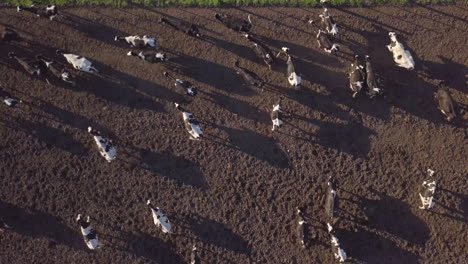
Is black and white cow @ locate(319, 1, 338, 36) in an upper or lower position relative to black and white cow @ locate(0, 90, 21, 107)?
upper

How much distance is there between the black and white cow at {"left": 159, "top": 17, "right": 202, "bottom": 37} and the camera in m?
16.8

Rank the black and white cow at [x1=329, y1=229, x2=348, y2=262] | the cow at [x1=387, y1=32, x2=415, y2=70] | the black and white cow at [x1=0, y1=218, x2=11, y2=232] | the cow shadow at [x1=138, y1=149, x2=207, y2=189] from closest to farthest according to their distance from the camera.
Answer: the black and white cow at [x1=329, y1=229, x2=348, y2=262] → the black and white cow at [x1=0, y1=218, x2=11, y2=232] → the cow at [x1=387, y1=32, x2=415, y2=70] → the cow shadow at [x1=138, y1=149, x2=207, y2=189]

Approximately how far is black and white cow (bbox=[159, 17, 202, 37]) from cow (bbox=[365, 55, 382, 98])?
21.2 ft

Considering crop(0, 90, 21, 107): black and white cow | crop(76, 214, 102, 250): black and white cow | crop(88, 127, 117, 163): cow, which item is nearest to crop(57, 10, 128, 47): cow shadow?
crop(0, 90, 21, 107): black and white cow

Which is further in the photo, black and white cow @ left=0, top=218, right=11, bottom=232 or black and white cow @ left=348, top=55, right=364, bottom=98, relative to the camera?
black and white cow @ left=348, top=55, right=364, bottom=98

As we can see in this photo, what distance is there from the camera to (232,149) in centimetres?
1680

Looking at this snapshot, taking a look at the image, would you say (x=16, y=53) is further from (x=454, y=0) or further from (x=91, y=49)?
(x=454, y=0)

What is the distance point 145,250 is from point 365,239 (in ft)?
26.7

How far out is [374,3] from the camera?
56.7ft

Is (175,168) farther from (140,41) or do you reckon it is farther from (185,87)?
(140,41)

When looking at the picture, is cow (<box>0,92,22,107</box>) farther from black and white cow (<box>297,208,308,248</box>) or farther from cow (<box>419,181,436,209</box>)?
cow (<box>419,181,436,209</box>)

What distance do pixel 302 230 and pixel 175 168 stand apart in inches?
205

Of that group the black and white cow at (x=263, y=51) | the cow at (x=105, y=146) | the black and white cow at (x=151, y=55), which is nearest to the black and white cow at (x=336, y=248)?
the black and white cow at (x=263, y=51)

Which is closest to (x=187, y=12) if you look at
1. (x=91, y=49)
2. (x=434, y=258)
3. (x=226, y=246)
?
(x=91, y=49)
